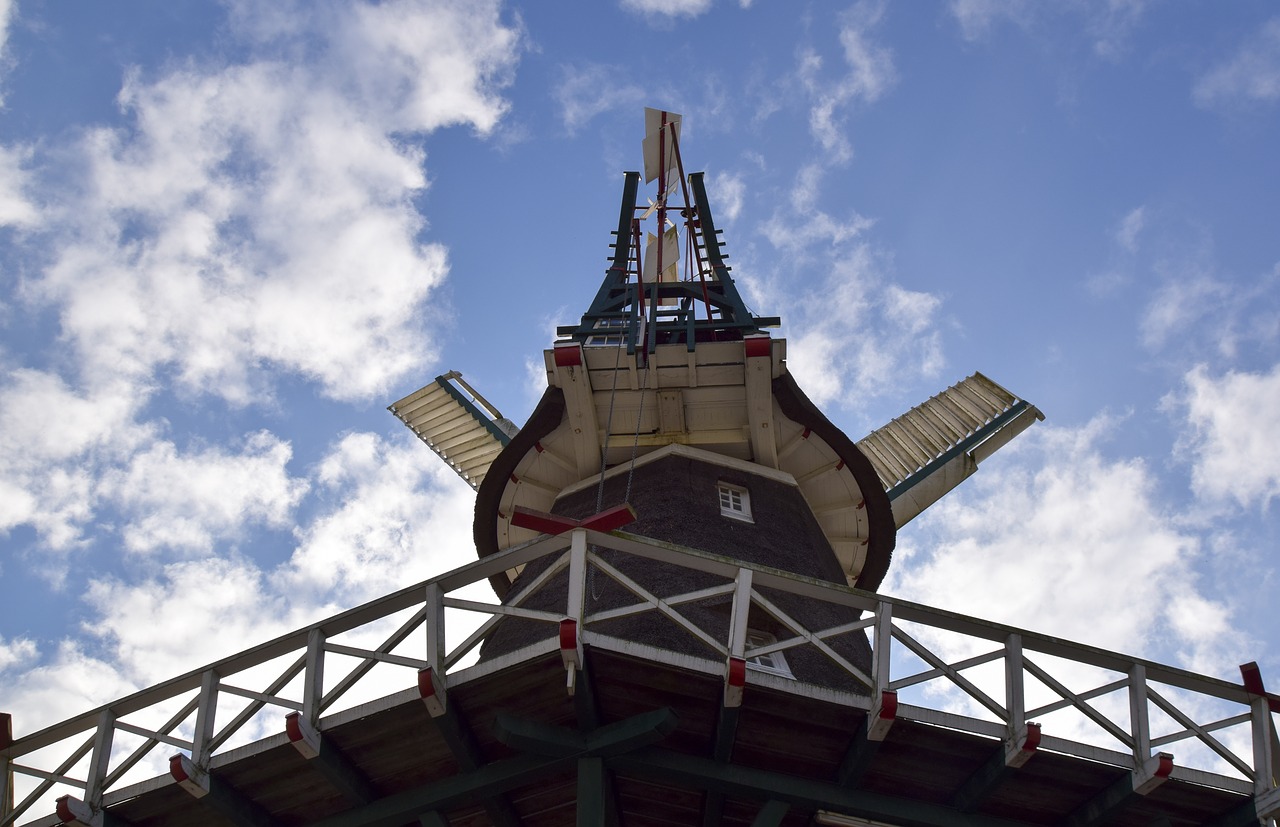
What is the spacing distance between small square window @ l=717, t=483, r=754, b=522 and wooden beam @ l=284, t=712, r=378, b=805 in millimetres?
6405

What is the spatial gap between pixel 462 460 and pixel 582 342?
7869mm

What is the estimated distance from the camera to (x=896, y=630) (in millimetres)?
11039

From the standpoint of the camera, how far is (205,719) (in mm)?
11102

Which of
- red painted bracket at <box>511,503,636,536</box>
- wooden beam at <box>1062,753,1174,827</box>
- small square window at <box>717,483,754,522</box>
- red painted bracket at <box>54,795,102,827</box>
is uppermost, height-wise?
small square window at <box>717,483,754,522</box>

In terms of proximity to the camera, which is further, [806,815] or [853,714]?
[806,815]

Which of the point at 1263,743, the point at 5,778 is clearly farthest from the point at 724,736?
the point at 5,778

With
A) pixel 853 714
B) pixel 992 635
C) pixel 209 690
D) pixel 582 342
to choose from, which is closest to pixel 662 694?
pixel 853 714

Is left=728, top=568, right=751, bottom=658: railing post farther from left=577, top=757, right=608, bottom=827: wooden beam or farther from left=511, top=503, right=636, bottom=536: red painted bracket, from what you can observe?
left=577, top=757, right=608, bottom=827: wooden beam

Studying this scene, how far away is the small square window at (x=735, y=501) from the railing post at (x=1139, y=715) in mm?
5842

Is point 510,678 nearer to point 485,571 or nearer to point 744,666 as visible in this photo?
point 485,571

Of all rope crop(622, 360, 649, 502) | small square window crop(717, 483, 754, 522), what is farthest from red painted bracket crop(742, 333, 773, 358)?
small square window crop(717, 483, 754, 522)

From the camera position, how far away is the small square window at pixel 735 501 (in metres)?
16.3

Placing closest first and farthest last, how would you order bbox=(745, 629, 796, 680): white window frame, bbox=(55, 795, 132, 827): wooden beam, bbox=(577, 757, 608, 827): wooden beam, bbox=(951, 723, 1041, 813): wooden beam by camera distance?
bbox=(577, 757, 608, 827): wooden beam, bbox=(951, 723, 1041, 813): wooden beam, bbox=(55, 795, 132, 827): wooden beam, bbox=(745, 629, 796, 680): white window frame

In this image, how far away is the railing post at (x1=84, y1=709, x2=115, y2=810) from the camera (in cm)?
1135
